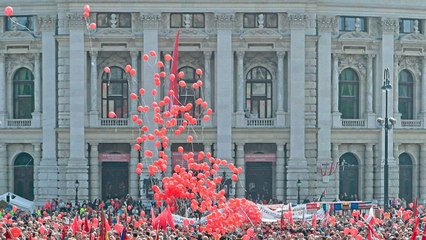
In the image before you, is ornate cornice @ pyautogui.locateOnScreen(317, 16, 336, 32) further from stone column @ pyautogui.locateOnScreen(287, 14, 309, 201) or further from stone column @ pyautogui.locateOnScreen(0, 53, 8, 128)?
stone column @ pyautogui.locateOnScreen(0, 53, 8, 128)

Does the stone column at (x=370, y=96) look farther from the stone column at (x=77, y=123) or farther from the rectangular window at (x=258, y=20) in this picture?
the stone column at (x=77, y=123)

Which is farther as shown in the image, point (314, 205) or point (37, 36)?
point (37, 36)

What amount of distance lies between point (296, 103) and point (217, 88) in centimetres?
518

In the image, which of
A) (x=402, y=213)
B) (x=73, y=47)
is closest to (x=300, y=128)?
(x=73, y=47)

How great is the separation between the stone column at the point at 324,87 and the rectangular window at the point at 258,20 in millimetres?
2958

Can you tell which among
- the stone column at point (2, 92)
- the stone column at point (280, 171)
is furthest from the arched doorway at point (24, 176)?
the stone column at point (280, 171)

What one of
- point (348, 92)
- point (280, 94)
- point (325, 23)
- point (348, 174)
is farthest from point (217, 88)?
point (348, 174)

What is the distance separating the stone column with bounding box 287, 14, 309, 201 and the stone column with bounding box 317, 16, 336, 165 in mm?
1607

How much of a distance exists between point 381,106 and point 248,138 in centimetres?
939

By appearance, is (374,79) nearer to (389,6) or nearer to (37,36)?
(389,6)

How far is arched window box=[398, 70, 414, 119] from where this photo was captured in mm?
78500

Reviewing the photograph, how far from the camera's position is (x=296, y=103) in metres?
74.2

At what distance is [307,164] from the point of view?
245ft

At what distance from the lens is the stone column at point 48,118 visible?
2913 inches
